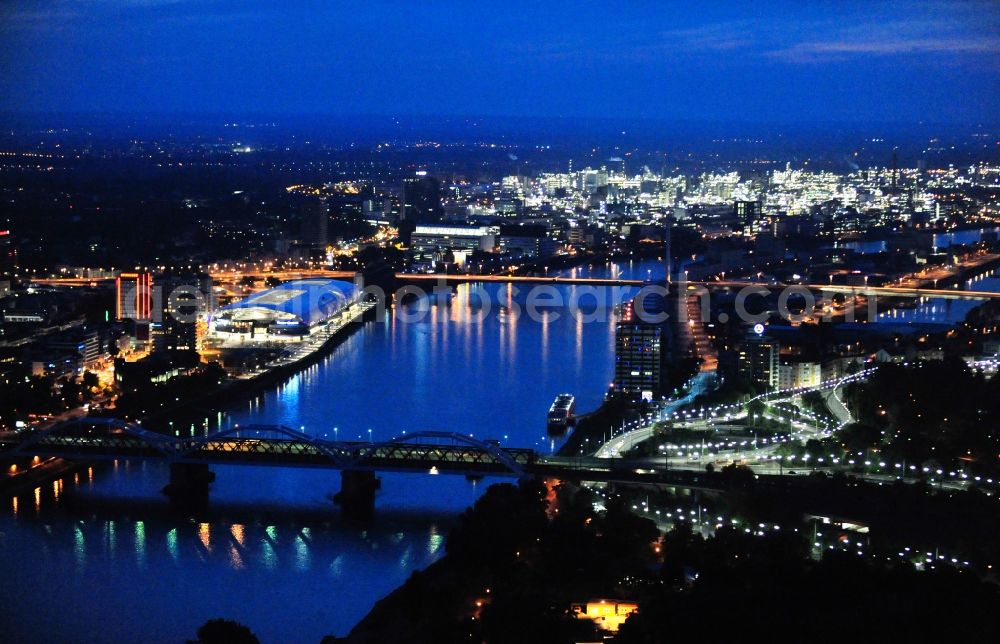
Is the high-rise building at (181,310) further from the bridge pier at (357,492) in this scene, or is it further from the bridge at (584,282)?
the bridge pier at (357,492)

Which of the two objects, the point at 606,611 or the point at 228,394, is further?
the point at 228,394

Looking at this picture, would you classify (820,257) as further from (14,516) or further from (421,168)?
(421,168)

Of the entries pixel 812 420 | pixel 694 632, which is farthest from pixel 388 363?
pixel 694 632

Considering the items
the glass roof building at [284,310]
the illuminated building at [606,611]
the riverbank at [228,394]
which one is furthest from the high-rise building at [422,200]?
the illuminated building at [606,611]

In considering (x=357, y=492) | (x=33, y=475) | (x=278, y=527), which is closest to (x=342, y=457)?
(x=357, y=492)

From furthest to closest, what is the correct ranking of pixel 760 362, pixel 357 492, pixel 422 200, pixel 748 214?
pixel 422 200 < pixel 748 214 < pixel 760 362 < pixel 357 492

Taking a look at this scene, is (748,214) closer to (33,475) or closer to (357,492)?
(357,492)

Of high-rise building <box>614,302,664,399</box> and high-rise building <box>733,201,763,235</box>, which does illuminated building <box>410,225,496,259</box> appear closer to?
high-rise building <box>733,201,763,235</box>

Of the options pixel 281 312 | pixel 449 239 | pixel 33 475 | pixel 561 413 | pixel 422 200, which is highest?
pixel 422 200
